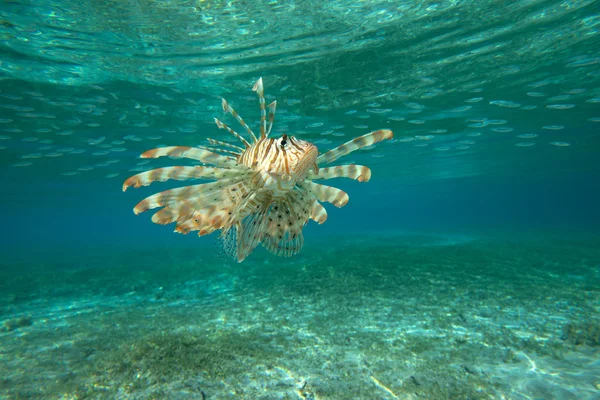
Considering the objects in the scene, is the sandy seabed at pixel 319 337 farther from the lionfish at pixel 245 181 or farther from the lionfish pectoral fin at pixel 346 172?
the lionfish pectoral fin at pixel 346 172

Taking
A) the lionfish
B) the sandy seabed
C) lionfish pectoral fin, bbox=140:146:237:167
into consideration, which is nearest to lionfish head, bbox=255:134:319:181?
the lionfish

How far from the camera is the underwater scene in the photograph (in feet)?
11.4

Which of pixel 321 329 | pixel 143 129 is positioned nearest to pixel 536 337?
pixel 321 329

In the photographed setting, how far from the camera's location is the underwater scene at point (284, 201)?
3.46 meters

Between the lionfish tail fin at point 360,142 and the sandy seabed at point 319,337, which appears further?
the sandy seabed at point 319,337

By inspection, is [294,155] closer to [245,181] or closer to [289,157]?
[289,157]

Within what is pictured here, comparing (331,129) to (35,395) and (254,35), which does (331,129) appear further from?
(35,395)

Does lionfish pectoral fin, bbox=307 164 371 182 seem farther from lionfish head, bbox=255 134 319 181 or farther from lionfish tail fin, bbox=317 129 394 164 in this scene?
lionfish head, bbox=255 134 319 181

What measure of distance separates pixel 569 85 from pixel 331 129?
11.7 metres

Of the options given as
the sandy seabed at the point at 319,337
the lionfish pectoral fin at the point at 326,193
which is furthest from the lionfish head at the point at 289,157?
the sandy seabed at the point at 319,337

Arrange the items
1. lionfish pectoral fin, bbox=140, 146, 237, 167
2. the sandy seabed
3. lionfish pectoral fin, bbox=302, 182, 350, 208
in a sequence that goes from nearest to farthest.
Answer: lionfish pectoral fin, bbox=140, 146, 237, 167, lionfish pectoral fin, bbox=302, 182, 350, 208, the sandy seabed

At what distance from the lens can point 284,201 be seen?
10.6ft

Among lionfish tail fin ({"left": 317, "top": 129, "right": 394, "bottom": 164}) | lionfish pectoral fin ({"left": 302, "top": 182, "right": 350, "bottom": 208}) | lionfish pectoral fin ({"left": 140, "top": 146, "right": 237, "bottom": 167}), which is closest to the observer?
lionfish pectoral fin ({"left": 140, "top": 146, "right": 237, "bottom": 167})

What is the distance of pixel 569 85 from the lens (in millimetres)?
14305
